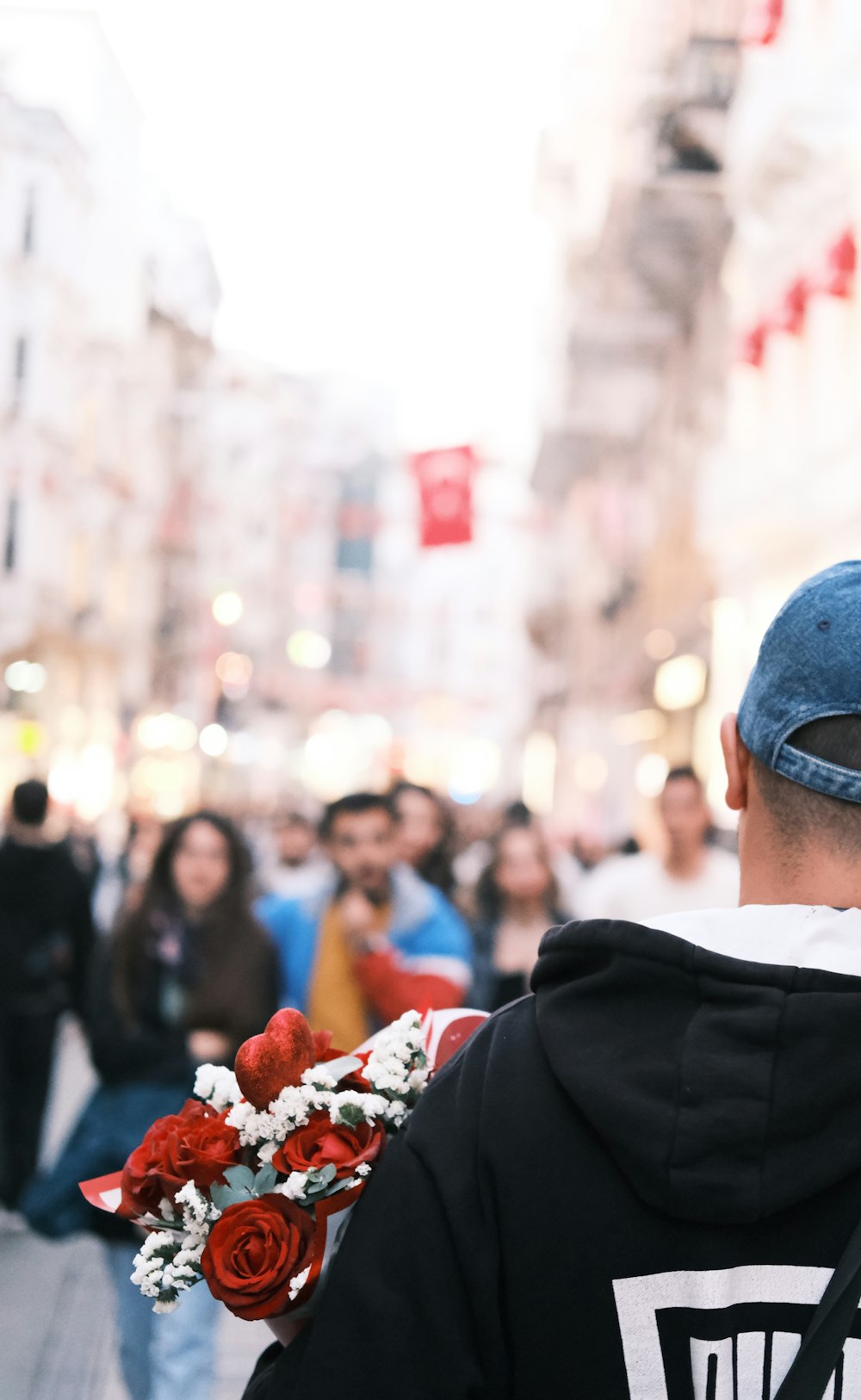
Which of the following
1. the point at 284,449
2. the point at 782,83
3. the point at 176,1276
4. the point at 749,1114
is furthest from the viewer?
the point at 284,449

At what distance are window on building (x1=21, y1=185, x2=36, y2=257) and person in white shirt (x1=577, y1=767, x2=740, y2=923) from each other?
88.4 ft

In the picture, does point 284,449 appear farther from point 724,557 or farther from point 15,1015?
point 15,1015

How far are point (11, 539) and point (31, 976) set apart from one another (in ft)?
97.9

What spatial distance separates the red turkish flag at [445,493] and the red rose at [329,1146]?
1684 centimetres

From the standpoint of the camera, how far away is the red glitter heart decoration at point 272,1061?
1.73 metres

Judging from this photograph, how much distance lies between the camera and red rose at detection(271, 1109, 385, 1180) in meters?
1.63

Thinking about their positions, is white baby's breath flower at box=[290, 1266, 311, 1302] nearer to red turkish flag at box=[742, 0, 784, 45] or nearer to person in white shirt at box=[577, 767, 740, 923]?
person in white shirt at box=[577, 767, 740, 923]

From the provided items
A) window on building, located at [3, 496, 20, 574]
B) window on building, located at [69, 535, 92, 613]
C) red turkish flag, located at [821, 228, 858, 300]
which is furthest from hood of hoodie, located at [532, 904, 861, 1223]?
window on building, located at [69, 535, 92, 613]

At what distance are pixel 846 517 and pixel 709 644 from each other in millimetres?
5382

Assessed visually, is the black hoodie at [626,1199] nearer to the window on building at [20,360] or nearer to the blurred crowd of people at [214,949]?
the blurred crowd of people at [214,949]

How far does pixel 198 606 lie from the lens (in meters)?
54.0

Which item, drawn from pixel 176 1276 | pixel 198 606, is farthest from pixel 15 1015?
pixel 198 606

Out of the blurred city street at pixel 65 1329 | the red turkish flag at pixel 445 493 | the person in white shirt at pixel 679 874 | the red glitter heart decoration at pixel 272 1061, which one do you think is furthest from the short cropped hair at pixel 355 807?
the red turkish flag at pixel 445 493

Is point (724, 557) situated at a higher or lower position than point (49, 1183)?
higher
